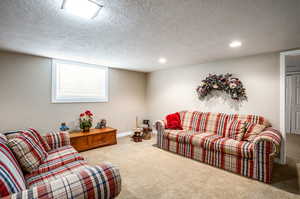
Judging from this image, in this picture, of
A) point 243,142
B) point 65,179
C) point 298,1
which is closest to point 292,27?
point 298,1

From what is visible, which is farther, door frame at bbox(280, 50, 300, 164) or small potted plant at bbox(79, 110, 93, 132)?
small potted plant at bbox(79, 110, 93, 132)

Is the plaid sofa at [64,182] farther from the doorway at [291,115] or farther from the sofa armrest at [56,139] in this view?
the doorway at [291,115]

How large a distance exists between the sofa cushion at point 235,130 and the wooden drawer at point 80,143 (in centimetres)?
315

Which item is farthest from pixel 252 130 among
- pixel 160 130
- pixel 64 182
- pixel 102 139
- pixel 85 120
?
pixel 85 120

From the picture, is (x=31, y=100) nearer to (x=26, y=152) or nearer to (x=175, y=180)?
(x=26, y=152)

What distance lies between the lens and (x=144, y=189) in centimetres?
213

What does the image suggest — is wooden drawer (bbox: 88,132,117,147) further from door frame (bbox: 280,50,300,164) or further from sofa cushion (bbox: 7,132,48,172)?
door frame (bbox: 280,50,300,164)

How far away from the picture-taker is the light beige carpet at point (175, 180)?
6.63 feet

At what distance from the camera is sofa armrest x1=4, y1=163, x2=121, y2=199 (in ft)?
3.04

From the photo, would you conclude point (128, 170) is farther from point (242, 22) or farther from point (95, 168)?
point (242, 22)

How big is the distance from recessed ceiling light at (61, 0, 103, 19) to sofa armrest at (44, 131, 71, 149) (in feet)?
6.03

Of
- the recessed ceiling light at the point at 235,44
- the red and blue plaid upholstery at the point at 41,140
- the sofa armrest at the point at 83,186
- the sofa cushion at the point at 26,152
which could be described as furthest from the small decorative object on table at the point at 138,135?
the sofa armrest at the point at 83,186

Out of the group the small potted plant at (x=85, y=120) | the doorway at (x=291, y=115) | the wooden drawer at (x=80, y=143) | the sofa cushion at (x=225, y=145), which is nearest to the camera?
the sofa cushion at (x=225, y=145)

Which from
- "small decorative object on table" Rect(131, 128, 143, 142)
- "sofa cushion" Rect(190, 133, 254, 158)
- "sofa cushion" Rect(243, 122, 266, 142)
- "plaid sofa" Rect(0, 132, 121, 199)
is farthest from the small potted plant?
"sofa cushion" Rect(243, 122, 266, 142)
